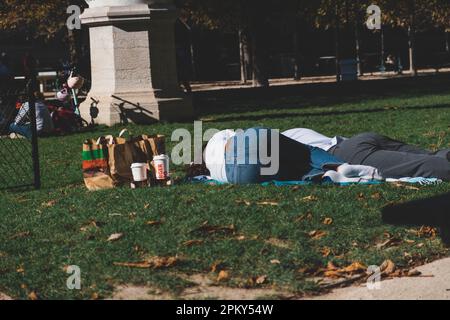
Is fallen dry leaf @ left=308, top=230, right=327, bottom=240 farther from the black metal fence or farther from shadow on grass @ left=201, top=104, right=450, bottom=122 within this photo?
shadow on grass @ left=201, top=104, right=450, bottom=122

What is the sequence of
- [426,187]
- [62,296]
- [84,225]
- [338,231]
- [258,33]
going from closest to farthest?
[62,296], [338,231], [84,225], [426,187], [258,33]

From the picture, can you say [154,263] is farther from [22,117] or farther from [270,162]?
[22,117]

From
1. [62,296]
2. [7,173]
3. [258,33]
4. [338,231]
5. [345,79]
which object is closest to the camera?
[62,296]

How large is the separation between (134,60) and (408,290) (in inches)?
451

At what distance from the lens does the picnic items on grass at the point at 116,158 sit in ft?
29.8

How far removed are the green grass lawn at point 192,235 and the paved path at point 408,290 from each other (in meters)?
0.23

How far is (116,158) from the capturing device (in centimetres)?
905

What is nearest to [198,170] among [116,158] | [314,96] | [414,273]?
[116,158]

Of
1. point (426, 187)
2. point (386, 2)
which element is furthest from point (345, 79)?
point (426, 187)

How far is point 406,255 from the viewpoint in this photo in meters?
6.37

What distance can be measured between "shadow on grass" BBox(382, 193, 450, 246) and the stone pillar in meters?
9.14

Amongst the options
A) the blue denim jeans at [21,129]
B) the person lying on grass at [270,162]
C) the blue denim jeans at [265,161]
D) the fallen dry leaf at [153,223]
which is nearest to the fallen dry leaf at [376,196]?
the person lying on grass at [270,162]
